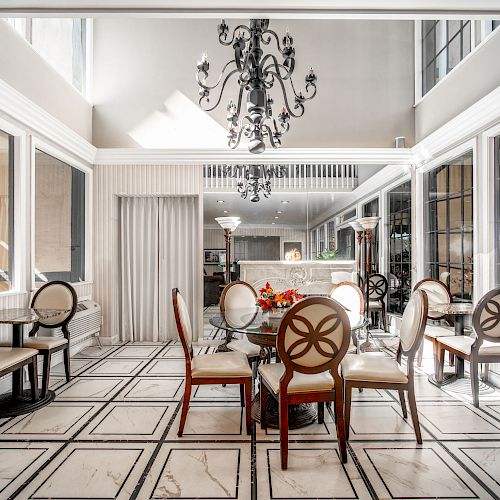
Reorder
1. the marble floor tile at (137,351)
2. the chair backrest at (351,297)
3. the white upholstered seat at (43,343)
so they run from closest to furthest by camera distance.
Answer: the white upholstered seat at (43,343) → the chair backrest at (351,297) → the marble floor tile at (137,351)

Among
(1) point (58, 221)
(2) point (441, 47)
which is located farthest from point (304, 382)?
(2) point (441, 47)

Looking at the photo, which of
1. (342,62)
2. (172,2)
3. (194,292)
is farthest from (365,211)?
(172,2)

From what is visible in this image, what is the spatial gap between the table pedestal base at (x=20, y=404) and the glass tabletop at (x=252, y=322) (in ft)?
4.72

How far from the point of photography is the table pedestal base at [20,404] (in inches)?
119

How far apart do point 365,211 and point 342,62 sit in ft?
6.65

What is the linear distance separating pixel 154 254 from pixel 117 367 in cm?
174

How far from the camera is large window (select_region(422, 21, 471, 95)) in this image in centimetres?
443

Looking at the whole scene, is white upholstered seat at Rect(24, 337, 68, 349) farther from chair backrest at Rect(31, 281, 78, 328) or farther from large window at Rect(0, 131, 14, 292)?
large window at Rect(0, 131, 14, 292)

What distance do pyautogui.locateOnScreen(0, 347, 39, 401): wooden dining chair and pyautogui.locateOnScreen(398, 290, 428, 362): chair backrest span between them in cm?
265

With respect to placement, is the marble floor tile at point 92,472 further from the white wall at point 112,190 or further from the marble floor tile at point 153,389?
the white wall at point 112,190

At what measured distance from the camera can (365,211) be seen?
607 centimetres

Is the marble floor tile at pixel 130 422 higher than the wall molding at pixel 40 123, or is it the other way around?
the wall molding at pixel 40 123

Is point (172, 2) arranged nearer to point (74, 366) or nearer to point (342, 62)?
point (74, 366)

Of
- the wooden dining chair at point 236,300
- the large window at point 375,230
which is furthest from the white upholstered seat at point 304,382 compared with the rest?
the large window at point 375,230
